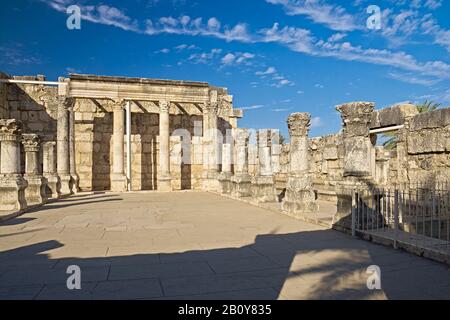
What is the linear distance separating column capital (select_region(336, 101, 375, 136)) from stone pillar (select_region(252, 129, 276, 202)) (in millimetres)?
5241

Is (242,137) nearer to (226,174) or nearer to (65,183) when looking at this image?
(226,174)

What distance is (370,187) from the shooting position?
729 cm

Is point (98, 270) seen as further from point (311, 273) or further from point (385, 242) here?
point (385, 242)

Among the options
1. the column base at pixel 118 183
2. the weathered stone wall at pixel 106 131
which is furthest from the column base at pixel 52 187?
the weathered stone wall at pixel 106 131

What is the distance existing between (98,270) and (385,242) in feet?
15.5

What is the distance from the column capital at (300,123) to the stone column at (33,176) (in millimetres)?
9656

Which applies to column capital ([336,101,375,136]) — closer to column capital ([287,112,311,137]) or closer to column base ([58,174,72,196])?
column capital ([287,112,311,137])

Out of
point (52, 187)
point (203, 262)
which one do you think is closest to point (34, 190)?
point (52, 187)

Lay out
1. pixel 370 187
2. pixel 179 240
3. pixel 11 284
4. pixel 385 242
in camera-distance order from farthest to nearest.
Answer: pixel 370 187, pixel 179 240, pixel 385 242, pixel 11 284

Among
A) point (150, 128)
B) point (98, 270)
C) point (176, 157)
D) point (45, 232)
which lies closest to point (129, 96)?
point (150, 128)

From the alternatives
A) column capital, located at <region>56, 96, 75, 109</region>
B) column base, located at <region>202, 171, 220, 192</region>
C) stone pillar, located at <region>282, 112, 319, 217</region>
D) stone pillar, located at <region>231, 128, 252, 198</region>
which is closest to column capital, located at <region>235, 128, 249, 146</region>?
stone pillar, located at <region>231, 128, 252, 198</region>

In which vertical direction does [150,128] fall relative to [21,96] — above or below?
below

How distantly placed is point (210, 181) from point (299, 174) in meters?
10.3

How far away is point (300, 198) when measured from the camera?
9.62 meters
